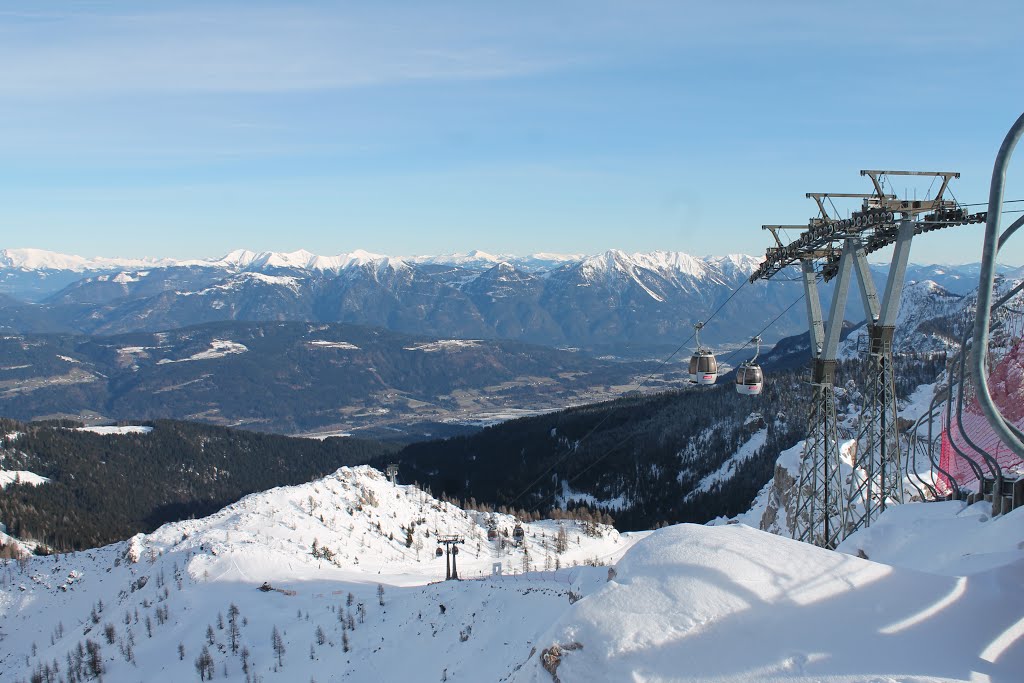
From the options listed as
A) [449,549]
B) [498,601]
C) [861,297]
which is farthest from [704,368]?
[449,549]

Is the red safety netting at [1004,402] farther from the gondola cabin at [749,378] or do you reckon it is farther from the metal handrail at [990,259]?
the metal handrail at [990,259]

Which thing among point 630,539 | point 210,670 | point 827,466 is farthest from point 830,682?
point 630,539

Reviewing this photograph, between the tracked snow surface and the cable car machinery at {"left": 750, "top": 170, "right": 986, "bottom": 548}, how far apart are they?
472 centimetres

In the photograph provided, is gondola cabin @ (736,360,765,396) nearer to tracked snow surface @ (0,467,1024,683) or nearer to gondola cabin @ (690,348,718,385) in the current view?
gondola cabin @ (690,348,718,385)

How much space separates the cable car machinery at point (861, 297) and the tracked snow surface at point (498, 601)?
4719 mm

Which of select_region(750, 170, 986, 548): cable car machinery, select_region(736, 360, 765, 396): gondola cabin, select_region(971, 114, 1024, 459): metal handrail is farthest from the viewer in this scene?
select_region(736, 360, 765, 396): gondola cabin

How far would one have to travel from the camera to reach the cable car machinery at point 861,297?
23438 mm

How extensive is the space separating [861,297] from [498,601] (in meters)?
23.3

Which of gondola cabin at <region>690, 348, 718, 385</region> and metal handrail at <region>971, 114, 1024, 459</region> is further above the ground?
metal handrail at <region>971, 114, 1024, 459</region>

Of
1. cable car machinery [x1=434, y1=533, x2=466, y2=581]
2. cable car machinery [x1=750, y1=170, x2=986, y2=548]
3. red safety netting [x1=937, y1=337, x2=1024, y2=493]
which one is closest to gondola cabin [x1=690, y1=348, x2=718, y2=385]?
cable car machinery [x1=750, y1=170, x2=986, y2=548]

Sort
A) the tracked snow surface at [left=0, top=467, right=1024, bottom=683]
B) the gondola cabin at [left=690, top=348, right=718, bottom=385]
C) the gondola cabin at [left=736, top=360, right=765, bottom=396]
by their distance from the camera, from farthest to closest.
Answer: the gondola cabin at [left=690, top=348, right=718, bottom=385] → the gondola cabin at [left=736, top=360, right=765, bottom=396] → the tracked snow surface at [left=0, top=467, right=1024, bottom=683]

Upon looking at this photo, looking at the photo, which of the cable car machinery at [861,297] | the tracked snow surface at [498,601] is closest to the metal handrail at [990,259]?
the tracked snow surface at [498,601]

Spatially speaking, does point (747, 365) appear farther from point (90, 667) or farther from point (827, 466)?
point (90, 667)

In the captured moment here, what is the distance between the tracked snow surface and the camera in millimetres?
11969
